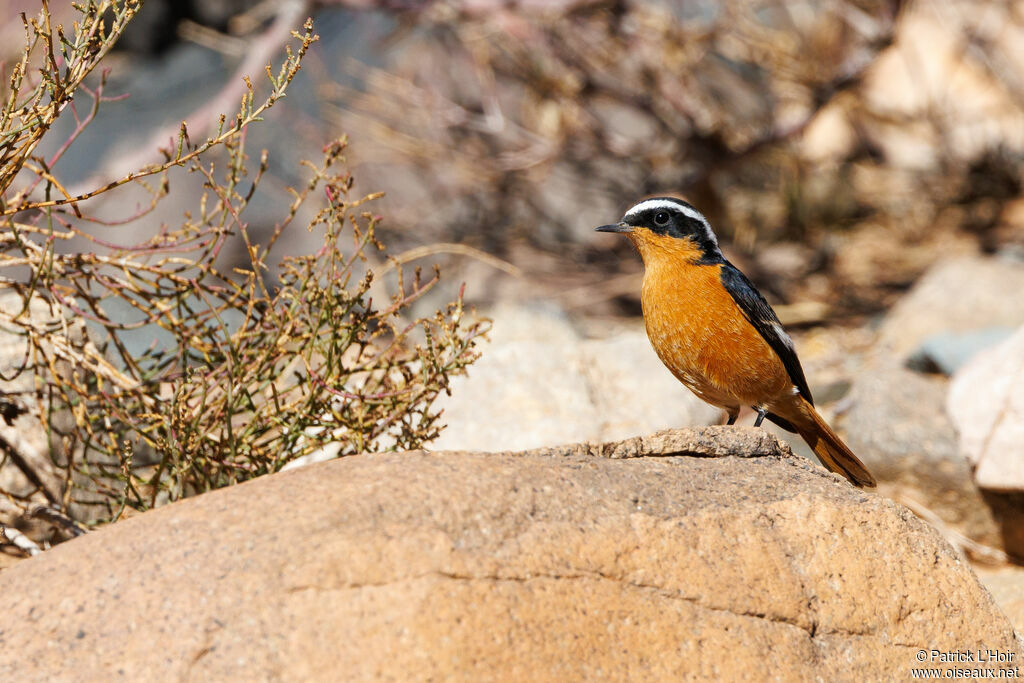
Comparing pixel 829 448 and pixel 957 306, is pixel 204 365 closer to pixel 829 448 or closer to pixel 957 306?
pixel 829 448

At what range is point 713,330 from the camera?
186 inches

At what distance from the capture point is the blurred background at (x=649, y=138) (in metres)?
8.54

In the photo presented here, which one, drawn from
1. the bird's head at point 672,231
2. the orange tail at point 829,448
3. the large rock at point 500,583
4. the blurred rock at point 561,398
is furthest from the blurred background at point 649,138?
the large rock at point 500,583

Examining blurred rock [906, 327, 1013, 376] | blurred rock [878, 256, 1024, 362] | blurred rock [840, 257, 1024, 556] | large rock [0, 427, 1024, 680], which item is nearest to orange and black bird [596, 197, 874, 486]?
blurred rock [840, 257, 1024, 556]

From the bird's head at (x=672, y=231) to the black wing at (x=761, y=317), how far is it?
148 millimetres

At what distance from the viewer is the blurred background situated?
8.54 metres

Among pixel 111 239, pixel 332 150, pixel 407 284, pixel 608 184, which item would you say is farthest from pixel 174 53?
pixel 332 150

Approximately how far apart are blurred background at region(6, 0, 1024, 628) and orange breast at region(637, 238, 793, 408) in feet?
8.16

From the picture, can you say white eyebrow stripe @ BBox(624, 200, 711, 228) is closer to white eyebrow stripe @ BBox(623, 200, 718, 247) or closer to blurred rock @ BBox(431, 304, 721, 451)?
white eyebrow stripe @ BBox(623, 200, 718, 247)

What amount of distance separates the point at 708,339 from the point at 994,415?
2062mm

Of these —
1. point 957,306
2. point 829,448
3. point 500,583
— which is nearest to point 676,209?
point 829,448

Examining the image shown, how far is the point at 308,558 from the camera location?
2695 millimetres

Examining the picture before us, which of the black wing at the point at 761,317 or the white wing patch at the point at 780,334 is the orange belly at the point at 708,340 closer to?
the black wing at the point at 761,317

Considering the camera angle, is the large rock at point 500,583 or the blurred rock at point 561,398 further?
the blurred rock at point 561,398
